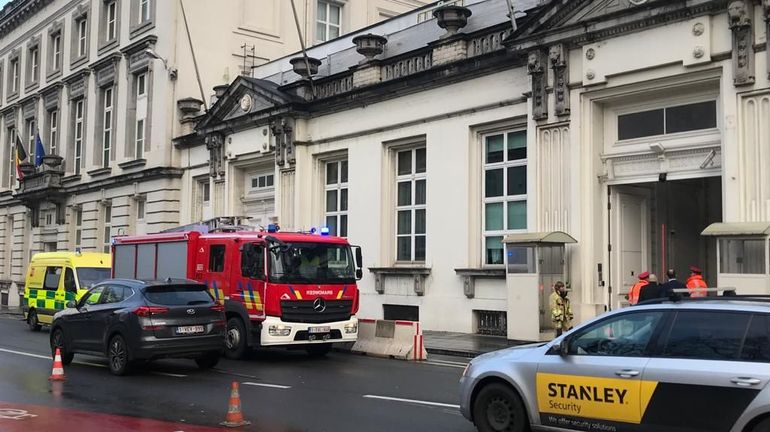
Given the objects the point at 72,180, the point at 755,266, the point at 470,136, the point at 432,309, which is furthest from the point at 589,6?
the point at 72,180

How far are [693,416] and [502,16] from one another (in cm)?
1644

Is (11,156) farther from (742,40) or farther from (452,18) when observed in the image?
(742,40)

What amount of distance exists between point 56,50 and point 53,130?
14.0 feet

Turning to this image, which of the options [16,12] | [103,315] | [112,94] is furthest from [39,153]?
[103,315]

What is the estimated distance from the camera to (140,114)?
32.8m

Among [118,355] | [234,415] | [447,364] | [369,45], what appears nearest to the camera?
[234,415]

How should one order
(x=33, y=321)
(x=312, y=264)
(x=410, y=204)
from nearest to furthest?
1. (x=312, y=264)
2. (x=410, y=204)
3. (x=33, y=321)

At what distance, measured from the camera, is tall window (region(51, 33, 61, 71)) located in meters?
41.2

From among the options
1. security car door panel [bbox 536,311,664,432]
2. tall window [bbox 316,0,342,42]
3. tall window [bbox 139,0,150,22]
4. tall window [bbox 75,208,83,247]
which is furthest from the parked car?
tall window [bbox 75,208,83,247]

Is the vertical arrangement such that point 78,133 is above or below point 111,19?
below


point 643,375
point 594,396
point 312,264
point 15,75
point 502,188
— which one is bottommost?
point 594,396

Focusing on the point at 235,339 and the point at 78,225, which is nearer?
the point at 235,339

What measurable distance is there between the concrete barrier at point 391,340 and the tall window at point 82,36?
90.8 feet

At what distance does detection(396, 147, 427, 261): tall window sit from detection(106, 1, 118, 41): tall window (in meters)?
19.4
